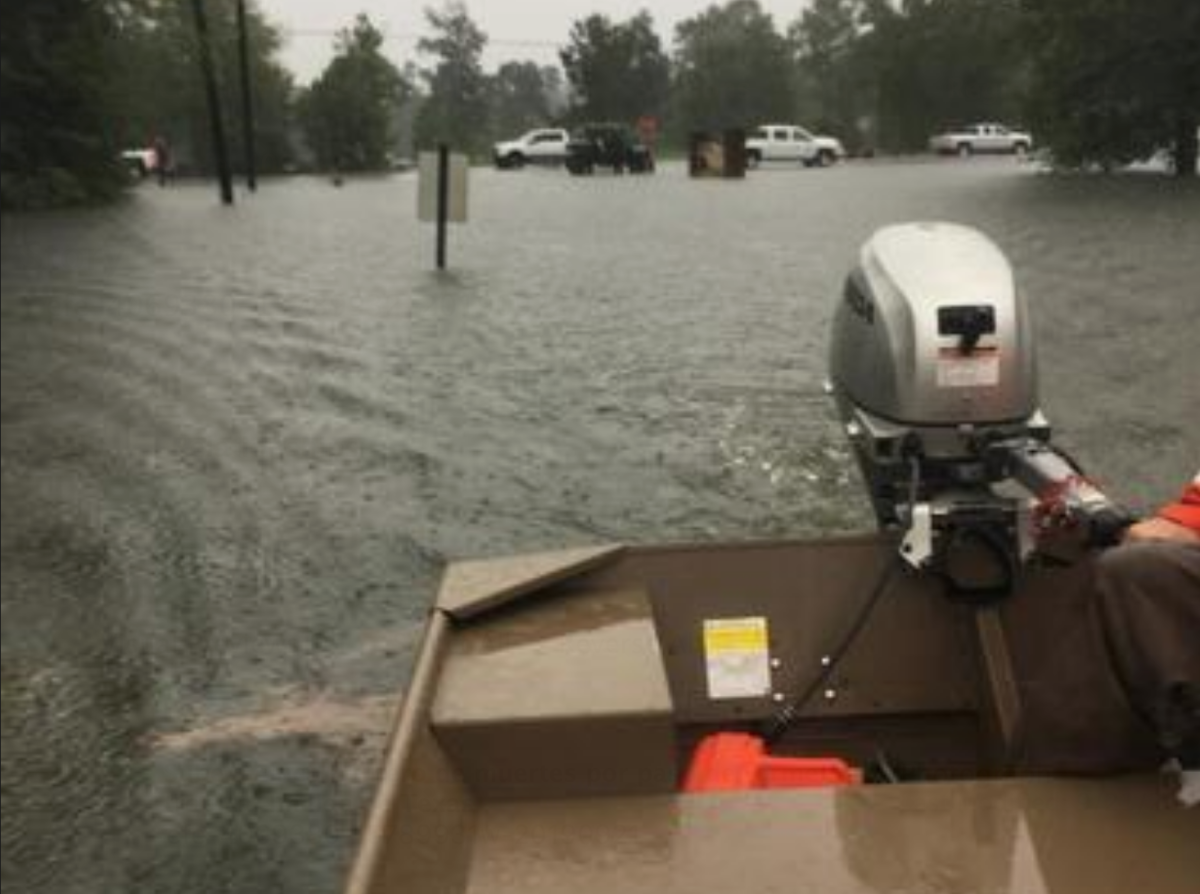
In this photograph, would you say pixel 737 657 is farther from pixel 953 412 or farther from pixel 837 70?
pixel 837 70

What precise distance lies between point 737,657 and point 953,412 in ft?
2.63

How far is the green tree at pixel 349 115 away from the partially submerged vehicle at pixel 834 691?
7690 centimetres

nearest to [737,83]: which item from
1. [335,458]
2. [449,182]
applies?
[449,182]

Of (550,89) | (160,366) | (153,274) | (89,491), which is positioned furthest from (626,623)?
(550,89)

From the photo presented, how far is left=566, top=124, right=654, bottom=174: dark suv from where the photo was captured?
2432 inches

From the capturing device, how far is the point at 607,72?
11062 centimetres

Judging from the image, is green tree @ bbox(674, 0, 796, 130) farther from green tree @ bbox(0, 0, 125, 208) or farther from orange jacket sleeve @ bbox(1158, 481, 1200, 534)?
orange jacket sleeve @ bbox(1158, 481, 1200, 534)

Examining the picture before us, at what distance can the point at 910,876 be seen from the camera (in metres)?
3.22

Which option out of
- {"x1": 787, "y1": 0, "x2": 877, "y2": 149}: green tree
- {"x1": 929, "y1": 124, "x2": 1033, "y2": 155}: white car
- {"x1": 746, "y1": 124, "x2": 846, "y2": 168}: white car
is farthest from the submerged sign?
{"x1": 787, "y1": 0, "x2": 877, "y2": 149}: green tree

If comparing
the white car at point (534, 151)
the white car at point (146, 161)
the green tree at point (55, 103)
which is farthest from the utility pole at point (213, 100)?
the white car at point (534, 151)

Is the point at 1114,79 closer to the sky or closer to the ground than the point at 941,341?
closer to the ground

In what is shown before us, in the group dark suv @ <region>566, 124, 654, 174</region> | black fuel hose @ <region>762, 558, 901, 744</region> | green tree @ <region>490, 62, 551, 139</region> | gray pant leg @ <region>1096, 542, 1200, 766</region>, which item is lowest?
green tree @ <region>490, 62, 551, 139</region>

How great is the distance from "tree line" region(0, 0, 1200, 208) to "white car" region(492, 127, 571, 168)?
869 cm

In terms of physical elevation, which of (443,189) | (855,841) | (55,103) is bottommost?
(55,103)
